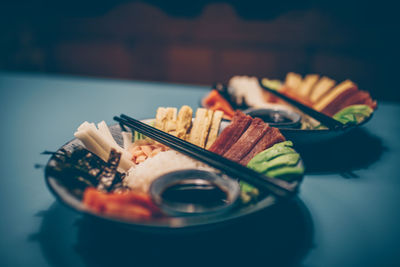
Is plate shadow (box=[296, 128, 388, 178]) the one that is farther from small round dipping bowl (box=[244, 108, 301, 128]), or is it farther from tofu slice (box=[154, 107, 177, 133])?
tofu slice (box=[154, 107, 177, 133])

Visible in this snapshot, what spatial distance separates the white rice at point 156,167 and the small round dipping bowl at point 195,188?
0.38ft

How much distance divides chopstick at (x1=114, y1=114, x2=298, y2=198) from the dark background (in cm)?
301

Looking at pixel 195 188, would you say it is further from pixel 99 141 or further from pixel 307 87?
pixel 307 87

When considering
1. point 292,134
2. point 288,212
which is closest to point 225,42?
point 292,134

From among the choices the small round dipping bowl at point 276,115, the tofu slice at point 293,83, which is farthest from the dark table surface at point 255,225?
the tofu slice at point 293,83

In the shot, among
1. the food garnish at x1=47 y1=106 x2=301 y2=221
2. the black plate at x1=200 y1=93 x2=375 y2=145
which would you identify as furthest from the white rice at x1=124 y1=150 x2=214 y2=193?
the black plate at x1=200 y1=93 x2=375 y2=145

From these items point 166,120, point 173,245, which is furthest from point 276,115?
point 173,245

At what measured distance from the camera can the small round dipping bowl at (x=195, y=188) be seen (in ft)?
3.28

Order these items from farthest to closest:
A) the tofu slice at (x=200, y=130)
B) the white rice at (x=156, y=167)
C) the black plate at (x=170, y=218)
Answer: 1. the tofu slice at (x=200, y=130)
2. the white rice at (x=156, y=167)
3. the black plate at (x=170, y=218)

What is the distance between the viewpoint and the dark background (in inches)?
151

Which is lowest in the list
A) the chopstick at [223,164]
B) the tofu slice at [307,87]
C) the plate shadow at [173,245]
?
the plate shadow at [173,245]

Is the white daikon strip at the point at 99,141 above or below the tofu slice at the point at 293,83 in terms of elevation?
below

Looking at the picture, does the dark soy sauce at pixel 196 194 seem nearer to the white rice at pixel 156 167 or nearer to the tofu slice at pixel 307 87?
the white rice at pixel 156 167

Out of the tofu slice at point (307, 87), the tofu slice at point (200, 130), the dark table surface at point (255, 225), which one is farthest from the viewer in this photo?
the tofu slice at point (307, 87)
